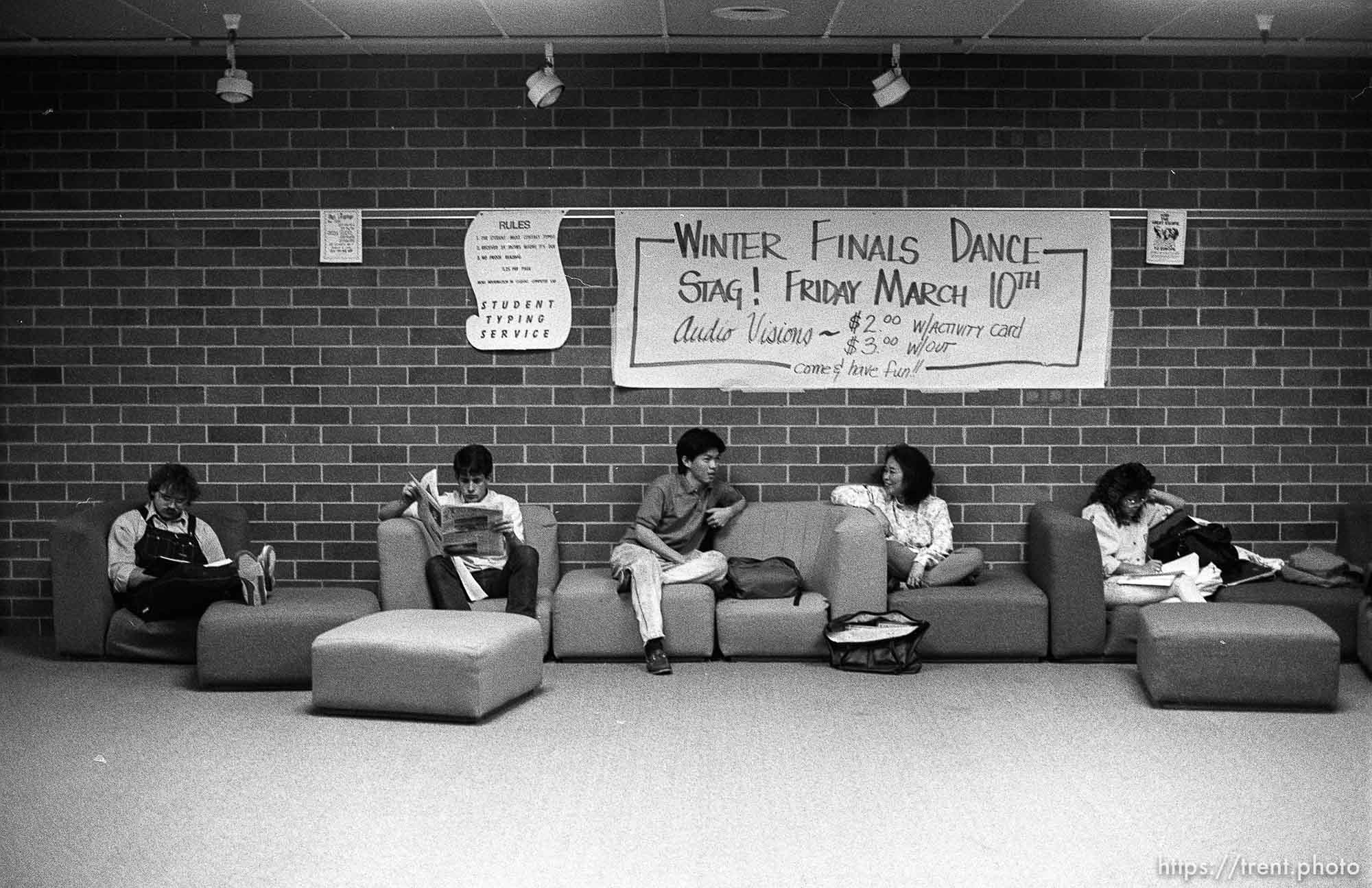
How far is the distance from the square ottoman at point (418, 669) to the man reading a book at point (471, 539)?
2.56 ft

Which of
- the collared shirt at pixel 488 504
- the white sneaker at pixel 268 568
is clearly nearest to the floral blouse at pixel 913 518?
the collared shirt at pixel 488 504

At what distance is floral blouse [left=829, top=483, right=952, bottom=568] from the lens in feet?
23.7

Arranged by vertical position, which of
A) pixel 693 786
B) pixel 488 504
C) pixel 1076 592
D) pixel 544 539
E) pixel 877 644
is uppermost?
pixel 488 504

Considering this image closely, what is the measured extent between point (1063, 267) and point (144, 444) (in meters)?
5.14

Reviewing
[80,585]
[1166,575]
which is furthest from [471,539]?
[1166,575]

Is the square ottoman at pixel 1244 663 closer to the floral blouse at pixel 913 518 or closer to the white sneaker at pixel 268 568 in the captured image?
the floral blouse at pixel 913 518

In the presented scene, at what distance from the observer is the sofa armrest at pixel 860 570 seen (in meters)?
6.83

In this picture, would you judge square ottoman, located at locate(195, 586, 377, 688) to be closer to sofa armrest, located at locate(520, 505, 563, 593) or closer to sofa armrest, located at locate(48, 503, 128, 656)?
sofa armrest, located at locate(48, 503, 128, 656)

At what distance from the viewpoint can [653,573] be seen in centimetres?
684

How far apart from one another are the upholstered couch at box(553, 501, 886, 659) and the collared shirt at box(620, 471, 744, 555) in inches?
14.5

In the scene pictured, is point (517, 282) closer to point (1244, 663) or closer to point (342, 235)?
point (342, 235)

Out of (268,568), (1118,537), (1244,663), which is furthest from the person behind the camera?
(1118,537)

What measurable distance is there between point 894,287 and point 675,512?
174 centimetres

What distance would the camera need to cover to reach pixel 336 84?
7703mm
